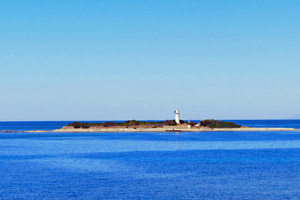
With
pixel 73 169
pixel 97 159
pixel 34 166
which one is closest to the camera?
pixel 73 169

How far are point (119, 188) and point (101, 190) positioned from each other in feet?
6.18

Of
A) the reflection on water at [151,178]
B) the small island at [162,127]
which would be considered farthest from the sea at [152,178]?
the small island at [162,127]

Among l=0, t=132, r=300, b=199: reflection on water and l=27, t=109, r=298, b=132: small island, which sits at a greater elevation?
l=27, t=109, r=298, b=132: small island

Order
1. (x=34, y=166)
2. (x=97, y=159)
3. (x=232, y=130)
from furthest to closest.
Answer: (x=232, y=130)
(x=97, y=159)
(x=34, y=166)

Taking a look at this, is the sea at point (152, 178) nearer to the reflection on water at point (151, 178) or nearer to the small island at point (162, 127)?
the reflection on water at point (151, 178)

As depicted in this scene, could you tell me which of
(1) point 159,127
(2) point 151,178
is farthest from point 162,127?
(2) point 151,178

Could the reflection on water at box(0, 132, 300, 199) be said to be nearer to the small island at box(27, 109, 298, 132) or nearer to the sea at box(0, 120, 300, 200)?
the sea at box(0, 120, 300, 200)

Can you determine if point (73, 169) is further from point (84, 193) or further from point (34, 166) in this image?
point (84, 193)

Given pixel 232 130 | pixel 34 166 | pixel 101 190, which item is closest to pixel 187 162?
pixel 34 166

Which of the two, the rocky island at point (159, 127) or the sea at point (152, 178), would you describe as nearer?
the sea at point (152, 178)

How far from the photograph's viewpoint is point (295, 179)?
46.9 meters

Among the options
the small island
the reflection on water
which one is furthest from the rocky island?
the reflection on water

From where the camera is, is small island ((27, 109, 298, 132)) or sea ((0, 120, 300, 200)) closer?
sea ((0, 120, 300, 200))

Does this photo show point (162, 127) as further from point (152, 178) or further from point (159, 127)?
point (152, 178)
